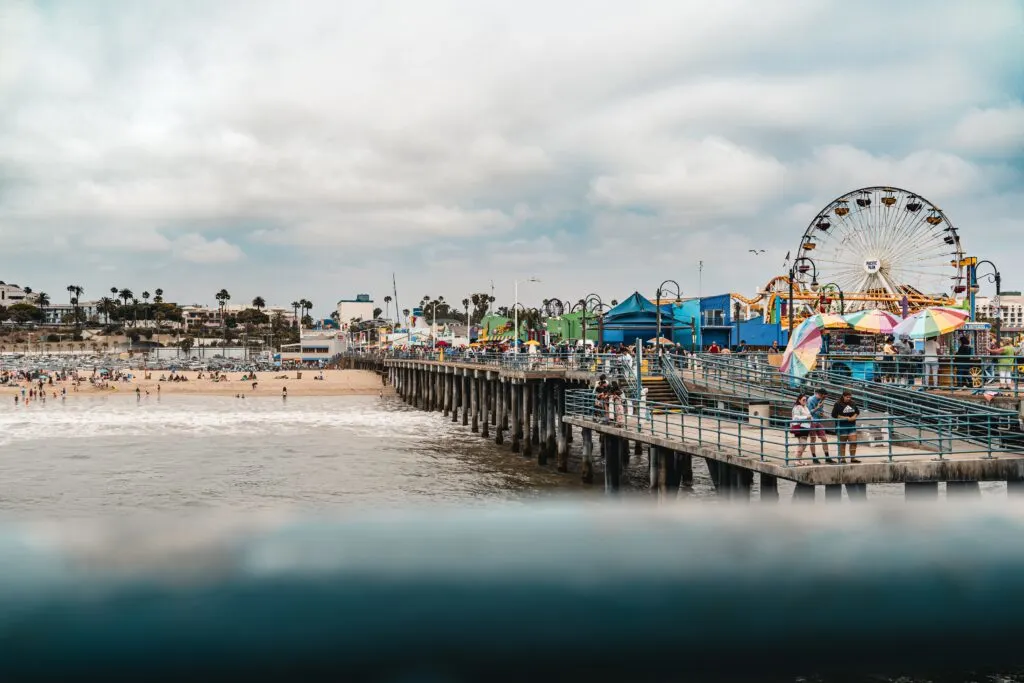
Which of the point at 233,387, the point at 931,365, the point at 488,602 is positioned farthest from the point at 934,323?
the point at 233,387

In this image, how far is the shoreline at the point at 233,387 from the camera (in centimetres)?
8794

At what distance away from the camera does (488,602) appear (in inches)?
343

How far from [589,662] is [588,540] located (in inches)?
99.5

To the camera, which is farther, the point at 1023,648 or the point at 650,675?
the point at 1023,648

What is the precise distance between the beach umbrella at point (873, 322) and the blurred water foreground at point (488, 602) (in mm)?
19735

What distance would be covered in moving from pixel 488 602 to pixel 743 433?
13533mm

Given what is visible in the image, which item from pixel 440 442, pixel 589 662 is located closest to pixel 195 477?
pixel 440 442

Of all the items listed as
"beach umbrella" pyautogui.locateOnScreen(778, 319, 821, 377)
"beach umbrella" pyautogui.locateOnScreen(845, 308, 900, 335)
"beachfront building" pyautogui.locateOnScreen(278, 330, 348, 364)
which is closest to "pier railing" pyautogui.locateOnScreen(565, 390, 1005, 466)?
"beach umbrella" pyautogui.locateOnScreen(778, 319, 821, 377)

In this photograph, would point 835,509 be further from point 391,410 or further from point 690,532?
point 391,410

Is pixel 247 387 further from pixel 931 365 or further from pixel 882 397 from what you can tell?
pixel 882 397

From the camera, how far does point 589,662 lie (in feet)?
27.6

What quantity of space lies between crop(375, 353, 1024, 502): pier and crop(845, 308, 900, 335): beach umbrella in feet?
16.3

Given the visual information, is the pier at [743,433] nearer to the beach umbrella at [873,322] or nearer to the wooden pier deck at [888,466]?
the wooden pier deck at [888,466]

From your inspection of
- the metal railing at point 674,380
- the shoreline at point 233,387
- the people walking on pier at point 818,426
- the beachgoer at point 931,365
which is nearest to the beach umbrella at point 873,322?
the beachgoer at point 931,365
